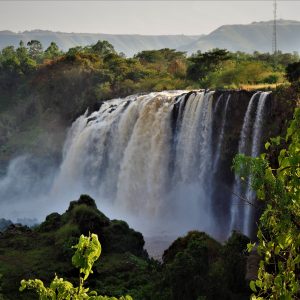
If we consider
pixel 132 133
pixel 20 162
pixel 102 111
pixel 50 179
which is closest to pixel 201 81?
pixel 102 111

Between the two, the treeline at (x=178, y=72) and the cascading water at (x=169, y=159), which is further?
the treeline at (x=178, y=72)

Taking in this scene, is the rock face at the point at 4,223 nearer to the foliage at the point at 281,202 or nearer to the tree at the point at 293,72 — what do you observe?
the tree at the point at 293,72

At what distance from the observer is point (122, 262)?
16344 millimetres

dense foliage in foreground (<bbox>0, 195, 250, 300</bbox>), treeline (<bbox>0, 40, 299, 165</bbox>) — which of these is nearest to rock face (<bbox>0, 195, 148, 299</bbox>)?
dense foliage in foreground (<bbox>0, 195, 250, 300</bbox>)

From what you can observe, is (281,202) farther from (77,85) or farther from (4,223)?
(77,85)

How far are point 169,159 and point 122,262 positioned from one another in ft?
38.9

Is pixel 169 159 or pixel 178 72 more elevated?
pixel 178 72

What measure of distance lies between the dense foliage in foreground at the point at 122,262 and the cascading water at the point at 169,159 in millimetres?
6587

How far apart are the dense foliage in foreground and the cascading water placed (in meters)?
6.59

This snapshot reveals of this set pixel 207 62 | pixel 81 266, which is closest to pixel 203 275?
pixel 81 266

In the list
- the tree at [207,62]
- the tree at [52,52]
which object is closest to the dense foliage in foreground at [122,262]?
the tree at [207,62]

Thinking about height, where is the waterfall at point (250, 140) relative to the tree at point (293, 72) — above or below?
below

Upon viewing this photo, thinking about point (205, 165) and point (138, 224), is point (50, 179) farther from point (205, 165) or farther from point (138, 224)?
point (205, 165)

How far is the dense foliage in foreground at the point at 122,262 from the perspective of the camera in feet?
40.6
